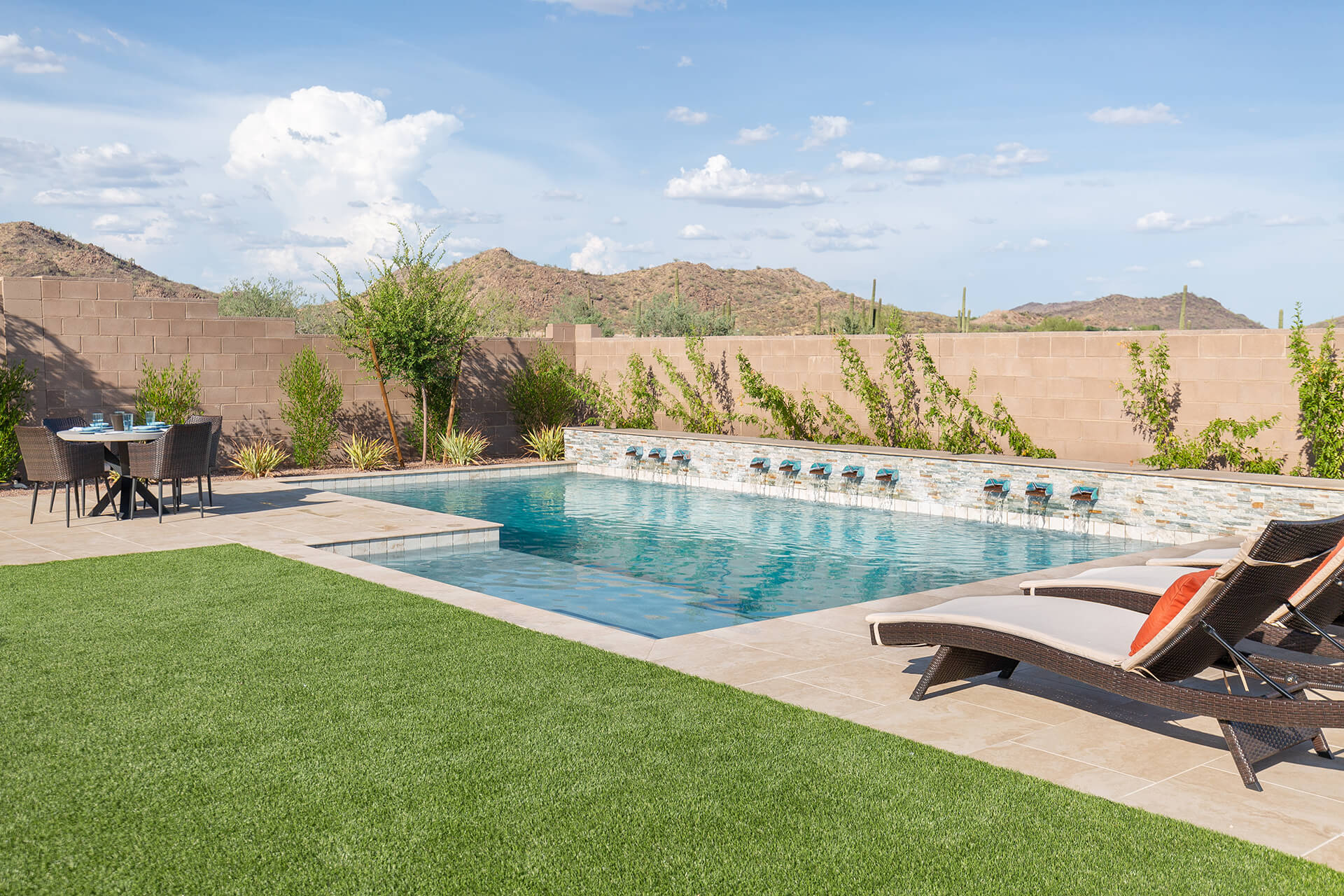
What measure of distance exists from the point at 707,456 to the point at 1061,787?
12447 millimetres

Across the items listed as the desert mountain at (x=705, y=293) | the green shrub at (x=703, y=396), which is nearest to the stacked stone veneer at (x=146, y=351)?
the green shrub at (x=703, y=396)

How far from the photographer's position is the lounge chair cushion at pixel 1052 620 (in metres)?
4.59

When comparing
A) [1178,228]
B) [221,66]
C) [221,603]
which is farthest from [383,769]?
[1178,228]

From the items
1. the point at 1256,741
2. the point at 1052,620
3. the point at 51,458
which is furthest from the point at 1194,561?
the point at 51,458

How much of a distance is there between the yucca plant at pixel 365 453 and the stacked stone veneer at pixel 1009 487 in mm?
3673

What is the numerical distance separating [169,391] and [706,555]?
373 inches

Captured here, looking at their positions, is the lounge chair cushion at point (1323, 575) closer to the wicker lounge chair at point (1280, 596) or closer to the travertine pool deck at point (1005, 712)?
the wicker lounge chair at point (1280, 596)

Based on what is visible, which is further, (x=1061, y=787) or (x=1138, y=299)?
(x=1138, y=299)

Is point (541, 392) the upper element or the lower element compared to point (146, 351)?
lower

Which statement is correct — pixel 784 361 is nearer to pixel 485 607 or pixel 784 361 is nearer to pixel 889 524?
pixel 889 524

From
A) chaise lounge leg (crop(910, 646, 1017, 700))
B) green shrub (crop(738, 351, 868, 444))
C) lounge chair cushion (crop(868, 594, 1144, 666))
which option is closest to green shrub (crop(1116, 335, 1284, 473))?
green shrub (crop(738, 351, 868, 444))

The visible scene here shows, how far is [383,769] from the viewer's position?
4113 mm

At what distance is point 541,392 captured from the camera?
1969cm

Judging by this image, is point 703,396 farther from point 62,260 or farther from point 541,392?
point 62,260
